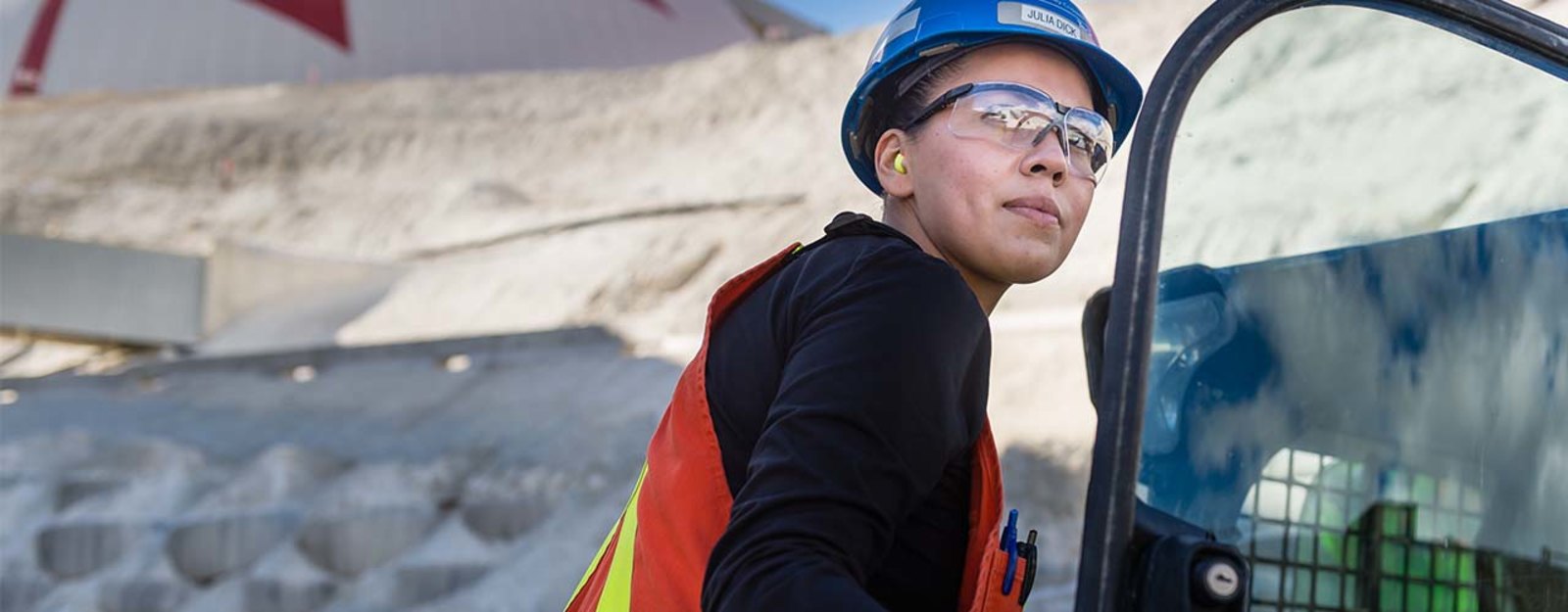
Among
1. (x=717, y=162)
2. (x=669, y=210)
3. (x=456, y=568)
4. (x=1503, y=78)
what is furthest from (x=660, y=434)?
(x=717, y=162)

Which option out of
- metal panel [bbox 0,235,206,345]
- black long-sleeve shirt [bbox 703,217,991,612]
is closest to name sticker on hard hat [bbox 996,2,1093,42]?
black long-sleeve shirt [bbox 703,217,991,612]

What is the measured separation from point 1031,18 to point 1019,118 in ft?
0.31

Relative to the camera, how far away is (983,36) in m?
1.53

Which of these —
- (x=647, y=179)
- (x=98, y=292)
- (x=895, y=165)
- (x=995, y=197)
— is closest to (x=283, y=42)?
(x=647, y=179)

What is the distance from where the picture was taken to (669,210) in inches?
617

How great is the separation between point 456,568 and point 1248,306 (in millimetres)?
5889

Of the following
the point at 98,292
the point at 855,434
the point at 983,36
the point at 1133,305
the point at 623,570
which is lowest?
the point at 623,570

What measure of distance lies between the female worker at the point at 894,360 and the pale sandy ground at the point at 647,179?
0.59 feet

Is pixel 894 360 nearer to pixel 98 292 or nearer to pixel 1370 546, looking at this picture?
pixel 1370 546

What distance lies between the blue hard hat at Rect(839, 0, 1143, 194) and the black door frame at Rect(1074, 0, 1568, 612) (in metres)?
0.23

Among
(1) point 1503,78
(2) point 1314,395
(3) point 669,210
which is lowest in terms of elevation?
(2) point 1314,395

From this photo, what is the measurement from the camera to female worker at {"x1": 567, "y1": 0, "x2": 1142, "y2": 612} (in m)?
1.21

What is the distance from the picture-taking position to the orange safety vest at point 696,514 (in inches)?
52.1

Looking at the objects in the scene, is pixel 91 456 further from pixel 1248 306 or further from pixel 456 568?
pixel 1248 306
